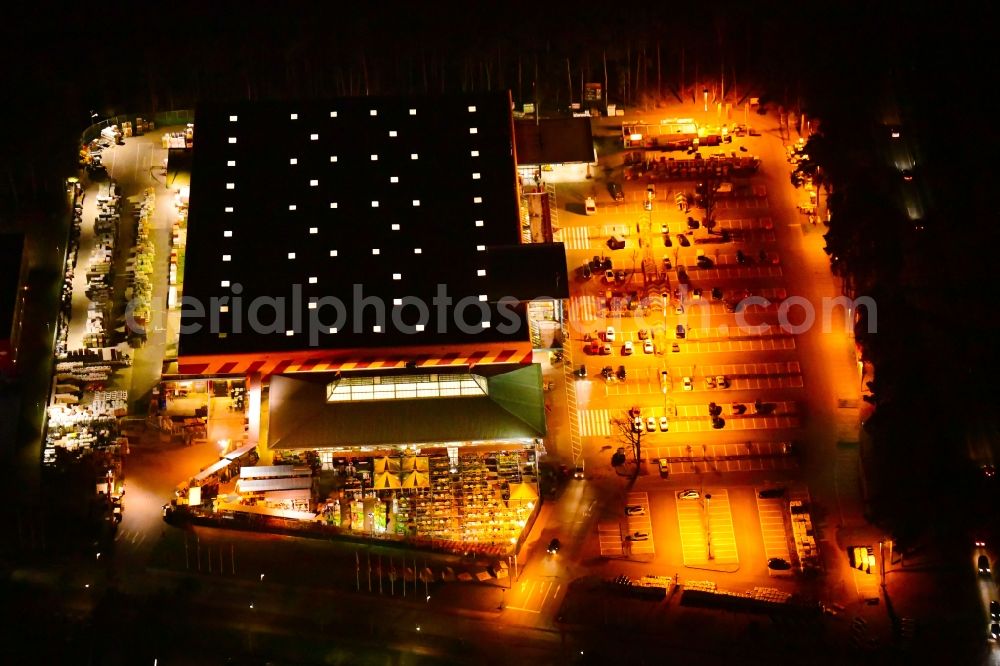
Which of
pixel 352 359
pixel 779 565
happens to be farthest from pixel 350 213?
pixel 779 565

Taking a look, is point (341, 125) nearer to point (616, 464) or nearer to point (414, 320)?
point (414, 320)

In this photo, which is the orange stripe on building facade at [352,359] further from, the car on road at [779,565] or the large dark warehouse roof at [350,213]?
the car on road at [779,565]

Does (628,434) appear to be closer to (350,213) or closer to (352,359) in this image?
(352,359)

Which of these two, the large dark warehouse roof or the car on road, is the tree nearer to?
the large dark warehouse roof

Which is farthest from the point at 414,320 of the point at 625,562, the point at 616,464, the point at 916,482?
the point at 916,482

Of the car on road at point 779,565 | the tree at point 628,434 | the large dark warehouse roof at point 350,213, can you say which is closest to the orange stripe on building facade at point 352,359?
the large dark warehouse roof at point 350,213

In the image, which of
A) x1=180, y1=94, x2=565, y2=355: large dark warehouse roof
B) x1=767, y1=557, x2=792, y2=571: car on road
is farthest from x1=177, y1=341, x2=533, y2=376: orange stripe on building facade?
x1=767, y1=557, x2=792, y2=571: car on road
